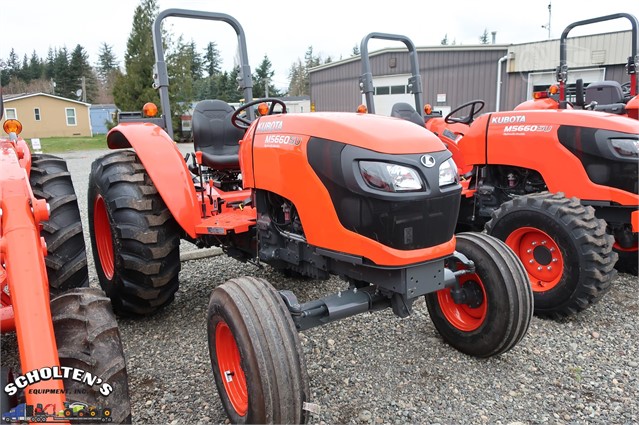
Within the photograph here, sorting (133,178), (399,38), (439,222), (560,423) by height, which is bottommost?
(560,423)

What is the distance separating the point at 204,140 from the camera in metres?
4.35

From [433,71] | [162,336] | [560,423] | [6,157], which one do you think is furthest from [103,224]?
[433,71]

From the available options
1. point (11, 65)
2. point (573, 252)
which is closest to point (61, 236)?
point (573, 252)

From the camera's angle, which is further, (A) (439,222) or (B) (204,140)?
(B) (204,140)

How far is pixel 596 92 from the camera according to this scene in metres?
7.30

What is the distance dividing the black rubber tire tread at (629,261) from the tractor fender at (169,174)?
3.78 metres

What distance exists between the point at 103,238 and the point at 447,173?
2.83 meters

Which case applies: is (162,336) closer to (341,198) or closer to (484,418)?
(341,198)

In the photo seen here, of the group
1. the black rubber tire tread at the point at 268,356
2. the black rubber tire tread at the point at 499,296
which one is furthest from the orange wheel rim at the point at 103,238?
the black rubber tire tread at the point at 499,296

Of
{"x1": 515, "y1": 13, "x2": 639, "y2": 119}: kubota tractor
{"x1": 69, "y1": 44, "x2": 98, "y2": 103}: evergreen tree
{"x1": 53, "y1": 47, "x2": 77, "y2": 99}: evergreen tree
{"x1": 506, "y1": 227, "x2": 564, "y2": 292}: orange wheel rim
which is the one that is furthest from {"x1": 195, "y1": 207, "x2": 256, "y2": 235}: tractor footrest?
{"x1": 53, "y1": 47, "x2": 77, "y2": 99}: evergreen tree

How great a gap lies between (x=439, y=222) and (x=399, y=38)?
3.04m

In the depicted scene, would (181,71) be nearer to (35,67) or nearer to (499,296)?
(499,296)

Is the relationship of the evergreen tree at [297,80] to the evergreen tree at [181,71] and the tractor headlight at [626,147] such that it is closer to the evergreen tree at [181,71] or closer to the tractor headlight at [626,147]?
the evergreen tree at [181,71]

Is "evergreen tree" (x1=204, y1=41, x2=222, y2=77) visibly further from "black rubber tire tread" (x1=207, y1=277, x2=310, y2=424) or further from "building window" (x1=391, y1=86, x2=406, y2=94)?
"black rubber tire tread" (x1=207, y1=277, x2=310, y2=424)
